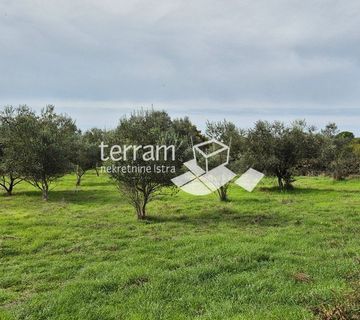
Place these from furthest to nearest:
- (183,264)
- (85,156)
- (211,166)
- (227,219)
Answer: (85,156)
(211,166)
(227,219)
(183,264)

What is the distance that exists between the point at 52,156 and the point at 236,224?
17149mm

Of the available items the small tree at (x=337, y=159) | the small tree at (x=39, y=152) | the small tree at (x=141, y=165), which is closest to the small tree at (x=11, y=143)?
the small tree at (x=39, y=152)

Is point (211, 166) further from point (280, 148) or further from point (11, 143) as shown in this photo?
point (11, 143)

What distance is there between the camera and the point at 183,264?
33.8 feet

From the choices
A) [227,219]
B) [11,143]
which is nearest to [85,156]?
[11,143]

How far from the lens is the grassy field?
7246mm

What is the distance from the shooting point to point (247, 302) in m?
7.55

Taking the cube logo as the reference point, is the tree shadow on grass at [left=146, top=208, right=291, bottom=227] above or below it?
below

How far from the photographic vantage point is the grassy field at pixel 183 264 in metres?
7.25

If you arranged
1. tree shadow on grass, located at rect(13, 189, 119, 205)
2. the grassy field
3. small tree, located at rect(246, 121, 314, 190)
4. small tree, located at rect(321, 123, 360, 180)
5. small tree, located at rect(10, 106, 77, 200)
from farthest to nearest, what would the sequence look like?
small tree, located at rect(321, 123, 360, 180) < small tree, located at rect(246, 121, 314, 190) < small tree, located at rect(10, 106, 77, 200) < tree shadow on grass, located at rect(13, 189, 119, 205) < the grassy field

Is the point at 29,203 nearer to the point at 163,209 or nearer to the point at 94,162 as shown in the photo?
the point at 163,209

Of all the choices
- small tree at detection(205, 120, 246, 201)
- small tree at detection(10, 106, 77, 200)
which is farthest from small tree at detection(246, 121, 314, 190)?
small tree at detection(10, 106, 77, 200)

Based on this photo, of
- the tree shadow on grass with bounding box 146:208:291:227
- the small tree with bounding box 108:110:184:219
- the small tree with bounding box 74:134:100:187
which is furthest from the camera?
the small tree with bounding box 74:134:100:187

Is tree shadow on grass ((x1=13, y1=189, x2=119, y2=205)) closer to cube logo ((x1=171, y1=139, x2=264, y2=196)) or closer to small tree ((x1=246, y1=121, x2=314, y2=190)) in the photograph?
cube logo ((x1=171, y1=139, x2=264, y2=196))
